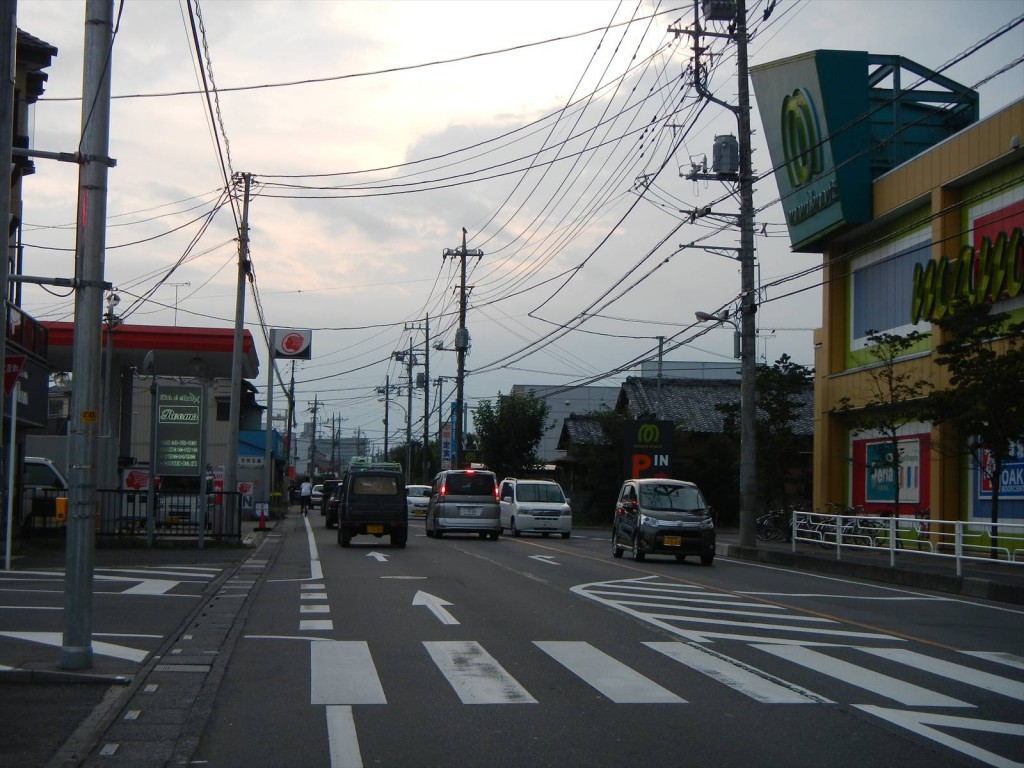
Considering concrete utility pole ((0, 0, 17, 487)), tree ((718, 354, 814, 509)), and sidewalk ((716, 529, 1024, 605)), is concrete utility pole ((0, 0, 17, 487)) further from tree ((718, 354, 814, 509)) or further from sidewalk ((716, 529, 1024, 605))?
tree ((718, 354, 814, 509))

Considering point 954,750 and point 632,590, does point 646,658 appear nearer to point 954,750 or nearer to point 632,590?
point 954,750

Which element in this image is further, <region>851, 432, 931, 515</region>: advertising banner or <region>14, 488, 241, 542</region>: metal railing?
<region>851, 432, 931, 515</region>: advertising banner

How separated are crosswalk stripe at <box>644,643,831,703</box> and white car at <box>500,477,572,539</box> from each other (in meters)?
25.2

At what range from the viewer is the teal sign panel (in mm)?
29844

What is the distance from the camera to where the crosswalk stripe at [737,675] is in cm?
878

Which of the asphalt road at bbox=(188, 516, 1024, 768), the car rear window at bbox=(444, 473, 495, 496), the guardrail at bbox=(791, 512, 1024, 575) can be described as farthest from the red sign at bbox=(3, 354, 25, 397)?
the car rear window at bbox=(444, 473, 495, 496)

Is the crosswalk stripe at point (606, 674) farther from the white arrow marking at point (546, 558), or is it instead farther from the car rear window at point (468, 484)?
the car rear window at point (468, 484)

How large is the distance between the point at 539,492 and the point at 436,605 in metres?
23.1

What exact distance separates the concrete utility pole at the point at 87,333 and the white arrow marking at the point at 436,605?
4.72 metres

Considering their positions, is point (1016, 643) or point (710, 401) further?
point (710, 401)

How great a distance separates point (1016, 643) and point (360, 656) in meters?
7.19

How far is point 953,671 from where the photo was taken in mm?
10172

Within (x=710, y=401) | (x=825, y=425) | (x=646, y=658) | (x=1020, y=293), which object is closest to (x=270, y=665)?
(x=646, y=658)

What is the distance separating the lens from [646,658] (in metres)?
10.5
